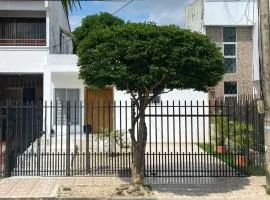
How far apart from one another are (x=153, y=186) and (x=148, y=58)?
10.5 ft

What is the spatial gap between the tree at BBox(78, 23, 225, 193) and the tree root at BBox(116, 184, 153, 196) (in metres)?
0.04

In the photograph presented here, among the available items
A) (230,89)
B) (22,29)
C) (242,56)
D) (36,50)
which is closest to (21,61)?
(36,50)

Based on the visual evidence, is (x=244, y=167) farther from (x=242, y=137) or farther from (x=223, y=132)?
(x=223, y=132)

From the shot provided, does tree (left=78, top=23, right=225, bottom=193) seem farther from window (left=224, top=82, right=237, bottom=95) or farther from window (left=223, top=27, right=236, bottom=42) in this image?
window (left=223, top=27, right=236, bottom=42)

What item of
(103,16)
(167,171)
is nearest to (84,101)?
(167,171)

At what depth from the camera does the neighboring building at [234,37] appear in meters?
23.1

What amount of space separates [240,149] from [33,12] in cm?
1359

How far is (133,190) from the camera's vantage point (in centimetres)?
1041

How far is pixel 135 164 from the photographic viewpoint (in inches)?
429

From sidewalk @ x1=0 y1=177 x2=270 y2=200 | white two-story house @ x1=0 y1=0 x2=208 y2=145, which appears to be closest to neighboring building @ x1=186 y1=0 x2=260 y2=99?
white two-story house @ x1=0 y1=0 x2=208 y2=145

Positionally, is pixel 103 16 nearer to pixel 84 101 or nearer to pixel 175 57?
pixel 84 101

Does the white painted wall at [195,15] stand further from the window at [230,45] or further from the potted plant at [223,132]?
the potted plant at [223,132]

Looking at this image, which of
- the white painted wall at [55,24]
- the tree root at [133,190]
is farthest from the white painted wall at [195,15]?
the tree root at [133,190]

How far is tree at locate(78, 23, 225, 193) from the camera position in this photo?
32.2 feet
